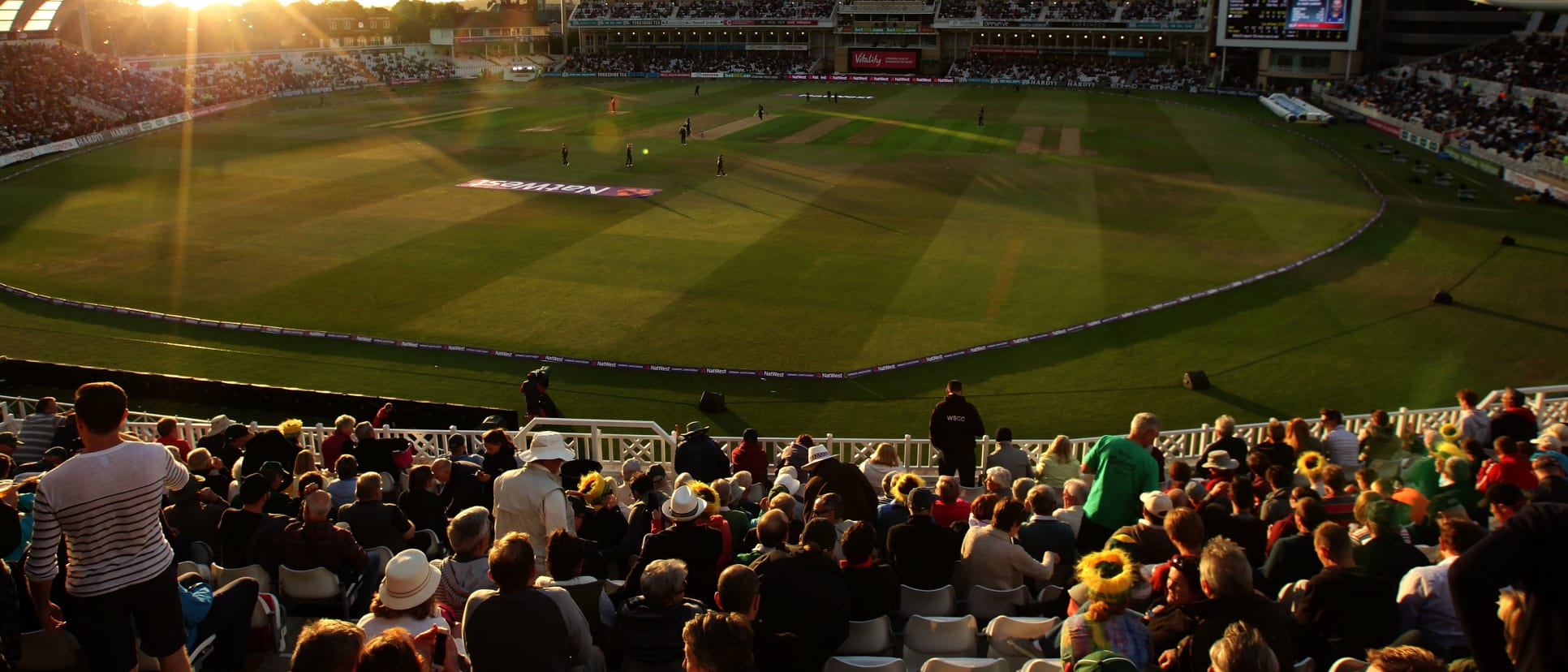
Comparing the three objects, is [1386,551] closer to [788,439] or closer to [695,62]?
[788,439]

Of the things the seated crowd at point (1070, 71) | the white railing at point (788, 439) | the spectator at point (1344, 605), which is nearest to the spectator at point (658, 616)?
the spectator at point (1344, 605)

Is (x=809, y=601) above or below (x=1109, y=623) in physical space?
below

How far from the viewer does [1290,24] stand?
73562 mm

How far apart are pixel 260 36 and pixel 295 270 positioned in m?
130

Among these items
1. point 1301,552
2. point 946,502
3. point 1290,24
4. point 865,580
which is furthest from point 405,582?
point 1290,24

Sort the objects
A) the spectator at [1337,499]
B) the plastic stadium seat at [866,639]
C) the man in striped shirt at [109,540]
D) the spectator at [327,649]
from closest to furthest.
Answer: the spectator at [327,649] → the man in striped shirt at [109,540] → the plastic stadium seat at [866,639] → the spectator at [1337,499]

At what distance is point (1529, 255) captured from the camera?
30859 millimetres

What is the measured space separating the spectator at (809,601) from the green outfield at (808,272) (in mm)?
12106

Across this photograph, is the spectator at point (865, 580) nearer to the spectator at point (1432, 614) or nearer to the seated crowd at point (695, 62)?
the spectator at point (1432, 614)

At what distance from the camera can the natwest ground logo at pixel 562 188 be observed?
39906 mm

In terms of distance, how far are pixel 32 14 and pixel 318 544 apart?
80577 mm

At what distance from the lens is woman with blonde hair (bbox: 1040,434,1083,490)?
1213 centimetres

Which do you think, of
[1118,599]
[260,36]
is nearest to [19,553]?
[1118,599]

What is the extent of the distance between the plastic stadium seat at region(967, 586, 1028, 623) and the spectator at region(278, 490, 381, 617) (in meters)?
5.02
